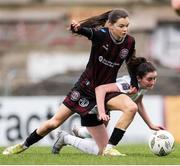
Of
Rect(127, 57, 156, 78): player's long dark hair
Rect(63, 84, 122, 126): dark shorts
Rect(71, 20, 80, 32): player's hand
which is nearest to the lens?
Rect(71, 20, 80, 32): player's hand

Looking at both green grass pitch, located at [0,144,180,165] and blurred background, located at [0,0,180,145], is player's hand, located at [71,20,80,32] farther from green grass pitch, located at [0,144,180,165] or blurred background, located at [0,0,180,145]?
blurred background, located at [0,0,180,145]

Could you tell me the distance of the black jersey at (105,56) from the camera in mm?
11828

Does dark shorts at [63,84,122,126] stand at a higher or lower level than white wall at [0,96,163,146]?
higher

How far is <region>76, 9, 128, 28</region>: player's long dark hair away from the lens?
11.7 metres

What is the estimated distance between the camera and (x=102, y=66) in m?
11.9

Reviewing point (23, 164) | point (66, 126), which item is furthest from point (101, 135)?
point (66, 126)

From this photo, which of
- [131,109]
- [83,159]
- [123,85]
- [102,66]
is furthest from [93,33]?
[83,159]

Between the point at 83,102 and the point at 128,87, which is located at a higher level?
the point at 128,87

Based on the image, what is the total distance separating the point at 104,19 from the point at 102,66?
62cm

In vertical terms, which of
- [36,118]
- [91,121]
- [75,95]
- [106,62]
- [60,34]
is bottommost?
[60,34]

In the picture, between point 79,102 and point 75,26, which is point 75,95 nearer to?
point 79,102

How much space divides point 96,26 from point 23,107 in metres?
8.64

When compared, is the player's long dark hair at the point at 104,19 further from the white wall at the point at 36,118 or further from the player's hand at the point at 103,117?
the white wall at the point at 36,118

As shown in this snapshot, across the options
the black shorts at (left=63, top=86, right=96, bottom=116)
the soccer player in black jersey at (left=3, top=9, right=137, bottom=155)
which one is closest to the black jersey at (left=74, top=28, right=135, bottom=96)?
the soccer player in black jersey at (left=3, top=9, right=137, bottom=155)
